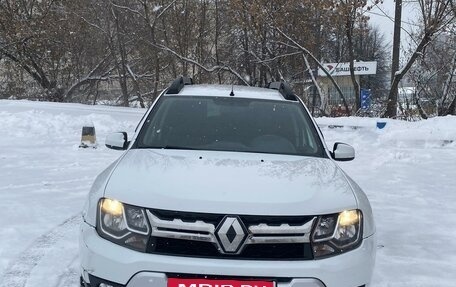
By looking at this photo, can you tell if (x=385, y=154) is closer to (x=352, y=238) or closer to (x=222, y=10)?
(x=352, y=238)

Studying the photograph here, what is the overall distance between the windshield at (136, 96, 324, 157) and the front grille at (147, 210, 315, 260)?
4.05 ft

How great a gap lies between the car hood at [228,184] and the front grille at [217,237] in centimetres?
5

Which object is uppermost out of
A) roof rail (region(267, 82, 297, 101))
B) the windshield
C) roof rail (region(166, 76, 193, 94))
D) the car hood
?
roof rail (region(166, 76, 193, 94))

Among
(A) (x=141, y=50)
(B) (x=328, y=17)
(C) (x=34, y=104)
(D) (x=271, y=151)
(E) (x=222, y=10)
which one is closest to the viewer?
(D) (x=271, y=151)

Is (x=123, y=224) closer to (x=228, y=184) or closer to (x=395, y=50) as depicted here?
(x=228, y=184)

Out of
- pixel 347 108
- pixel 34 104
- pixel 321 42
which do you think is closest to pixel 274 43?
pixel 321 42

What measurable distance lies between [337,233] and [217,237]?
2.36 feet

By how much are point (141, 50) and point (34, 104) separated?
912 cm

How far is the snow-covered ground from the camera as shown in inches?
170

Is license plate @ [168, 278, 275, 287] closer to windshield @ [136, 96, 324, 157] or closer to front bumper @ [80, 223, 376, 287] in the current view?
front bumper @ [80, 223, 376, 287]

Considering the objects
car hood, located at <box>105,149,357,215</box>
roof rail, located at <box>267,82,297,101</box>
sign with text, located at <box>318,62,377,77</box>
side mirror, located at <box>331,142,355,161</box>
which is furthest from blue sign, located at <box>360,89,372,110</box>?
car hood, located at <box>105,149,357,215</box>

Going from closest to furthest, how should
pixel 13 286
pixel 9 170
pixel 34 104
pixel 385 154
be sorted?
pixel 13 286, pixel 9 170, pixel 385 154, pixel 34 104

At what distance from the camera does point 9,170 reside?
8.00m

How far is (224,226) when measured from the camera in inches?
107
